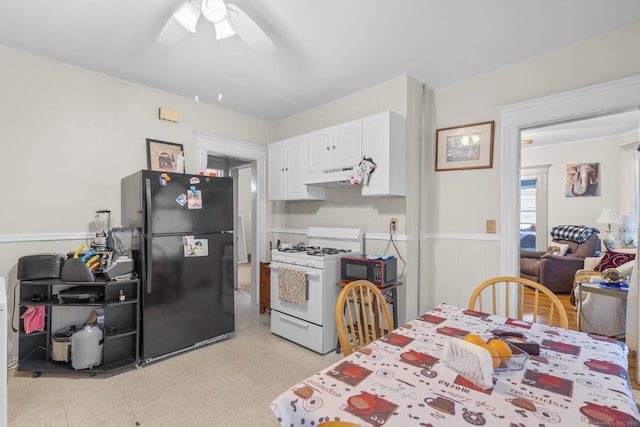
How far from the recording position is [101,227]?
2.86 meters

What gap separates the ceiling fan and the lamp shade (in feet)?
19.6

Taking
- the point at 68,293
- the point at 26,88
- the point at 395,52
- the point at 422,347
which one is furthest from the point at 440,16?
the point at 68,293

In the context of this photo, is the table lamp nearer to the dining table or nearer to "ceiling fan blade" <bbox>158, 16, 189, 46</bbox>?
the dining table

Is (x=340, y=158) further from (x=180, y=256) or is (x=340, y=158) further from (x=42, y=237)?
(x=42, y=237)

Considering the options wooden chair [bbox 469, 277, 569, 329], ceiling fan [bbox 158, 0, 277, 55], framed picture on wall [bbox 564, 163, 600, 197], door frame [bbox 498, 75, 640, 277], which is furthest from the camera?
framed picture on wall [bbox 564, 163, 600, 197]

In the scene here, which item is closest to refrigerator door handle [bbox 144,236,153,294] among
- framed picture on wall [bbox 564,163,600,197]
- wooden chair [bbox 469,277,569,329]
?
wooden chair [bbox 469,277,569,329]

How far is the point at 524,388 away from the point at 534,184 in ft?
22.2

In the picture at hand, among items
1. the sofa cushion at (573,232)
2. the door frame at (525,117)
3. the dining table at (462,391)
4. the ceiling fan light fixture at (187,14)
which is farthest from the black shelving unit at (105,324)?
the sofa cushion at (573,232)

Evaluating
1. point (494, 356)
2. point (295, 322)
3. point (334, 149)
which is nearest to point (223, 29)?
point (334, 149)

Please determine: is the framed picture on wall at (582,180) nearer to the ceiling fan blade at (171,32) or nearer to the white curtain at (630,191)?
the white curtain at (630,191)

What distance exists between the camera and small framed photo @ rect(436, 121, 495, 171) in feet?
9.35

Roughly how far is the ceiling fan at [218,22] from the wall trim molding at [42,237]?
1892 mm

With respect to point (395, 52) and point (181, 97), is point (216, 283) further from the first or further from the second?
point (395, 52)

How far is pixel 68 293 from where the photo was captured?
8.12 feet
